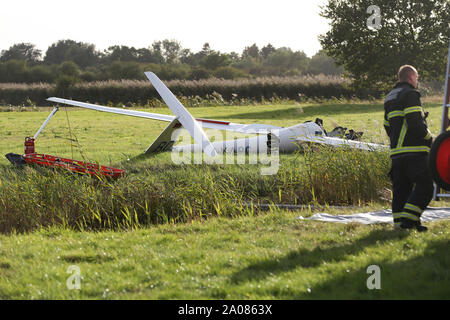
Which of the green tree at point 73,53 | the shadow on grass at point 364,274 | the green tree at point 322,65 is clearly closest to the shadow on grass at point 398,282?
the shadow on grass at point 364,274

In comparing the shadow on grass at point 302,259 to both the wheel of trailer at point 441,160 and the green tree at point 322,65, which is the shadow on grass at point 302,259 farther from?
the green tree at point 322,65

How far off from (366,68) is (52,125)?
2198cm

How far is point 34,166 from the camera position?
9.82m

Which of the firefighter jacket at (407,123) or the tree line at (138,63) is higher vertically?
the tree line at (138,63)

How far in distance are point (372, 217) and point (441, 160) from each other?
166 cm

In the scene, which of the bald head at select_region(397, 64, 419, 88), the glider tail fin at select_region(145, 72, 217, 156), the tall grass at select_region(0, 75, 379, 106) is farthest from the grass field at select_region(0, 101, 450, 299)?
the tall grass at select_region(0, 75, 379, 106)

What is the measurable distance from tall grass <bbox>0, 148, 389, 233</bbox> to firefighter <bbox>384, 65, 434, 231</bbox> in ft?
7.54

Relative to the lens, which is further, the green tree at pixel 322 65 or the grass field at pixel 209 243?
the green tree at pixel 322 65

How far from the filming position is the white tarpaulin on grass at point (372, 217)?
6.39 metres

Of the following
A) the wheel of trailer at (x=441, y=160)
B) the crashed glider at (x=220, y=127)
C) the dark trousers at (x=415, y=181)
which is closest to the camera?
the wheel of trailer at (x=441, y=160)

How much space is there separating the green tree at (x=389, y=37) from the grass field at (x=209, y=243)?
81.4ft

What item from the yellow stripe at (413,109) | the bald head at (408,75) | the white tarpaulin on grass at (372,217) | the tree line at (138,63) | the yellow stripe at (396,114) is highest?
the tree line at (138,63)

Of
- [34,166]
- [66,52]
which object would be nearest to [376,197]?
[34,166]
